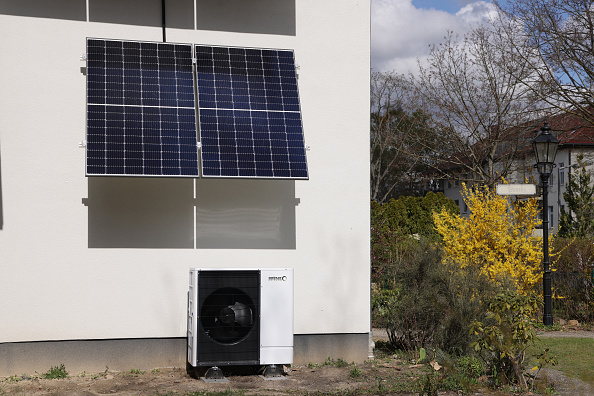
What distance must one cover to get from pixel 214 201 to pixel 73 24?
2979 mm

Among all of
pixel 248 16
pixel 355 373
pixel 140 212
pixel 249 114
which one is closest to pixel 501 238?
pixel 355 373

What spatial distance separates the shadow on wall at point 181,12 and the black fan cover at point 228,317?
138 inches

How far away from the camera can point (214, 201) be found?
8.62 m

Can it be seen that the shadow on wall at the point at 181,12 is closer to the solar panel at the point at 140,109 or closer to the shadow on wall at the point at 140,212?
the solar panel at the point at 140,109

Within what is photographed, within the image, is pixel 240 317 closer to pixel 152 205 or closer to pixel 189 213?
pixel 189 213

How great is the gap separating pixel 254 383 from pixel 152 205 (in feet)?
8.63

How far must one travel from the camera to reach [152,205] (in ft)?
27.8

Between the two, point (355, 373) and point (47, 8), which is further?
point (47, 8)

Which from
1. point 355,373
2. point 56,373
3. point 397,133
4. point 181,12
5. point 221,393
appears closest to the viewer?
point 221,393

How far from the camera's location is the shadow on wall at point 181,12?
8.44m

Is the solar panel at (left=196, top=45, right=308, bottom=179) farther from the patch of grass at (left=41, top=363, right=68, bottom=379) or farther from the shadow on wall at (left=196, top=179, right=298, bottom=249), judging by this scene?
the patch of grass at (left=41, top=363, right=68, bottom=379)

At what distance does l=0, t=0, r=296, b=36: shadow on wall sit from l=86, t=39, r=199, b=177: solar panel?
1.33 ft

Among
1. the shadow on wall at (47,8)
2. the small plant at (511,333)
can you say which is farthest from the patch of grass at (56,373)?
the small plant at (511,333)

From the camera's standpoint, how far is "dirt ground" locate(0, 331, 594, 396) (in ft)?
23.9
